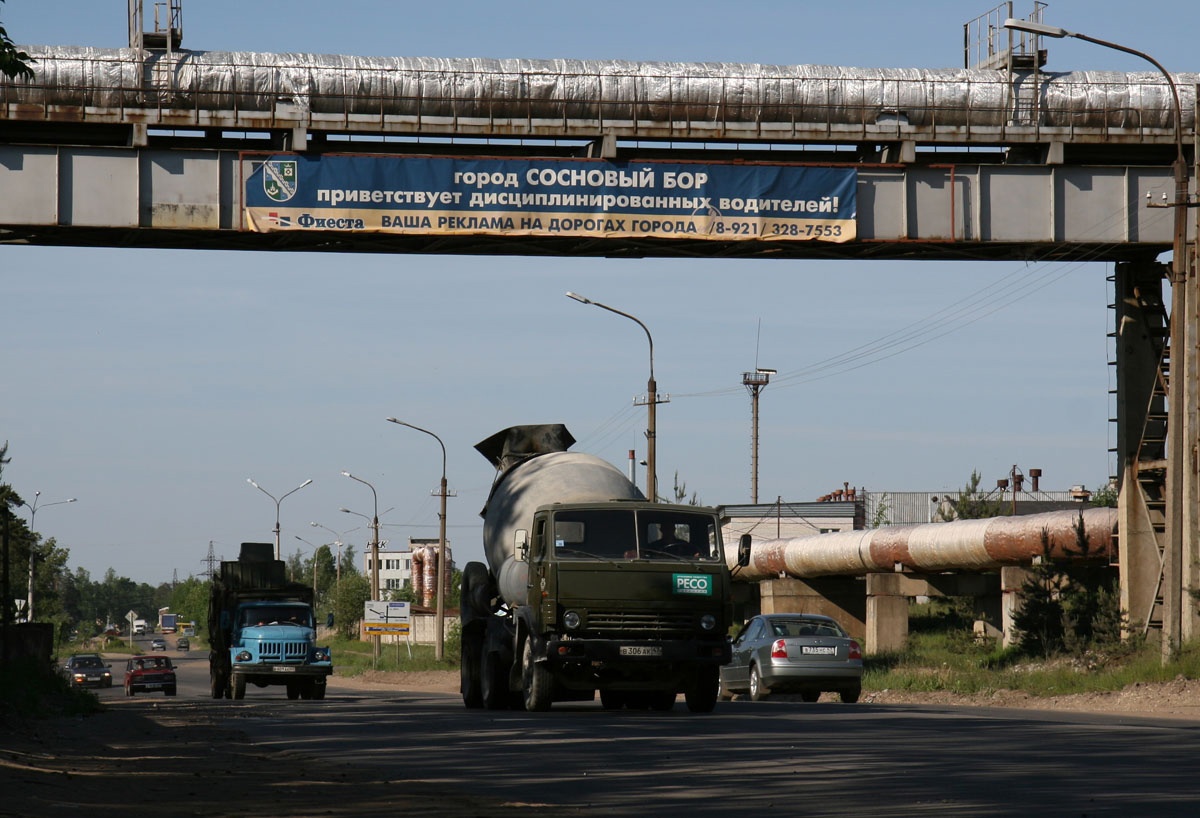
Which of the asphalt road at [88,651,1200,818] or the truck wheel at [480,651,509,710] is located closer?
the asphalt road at [88,651,1200,818]

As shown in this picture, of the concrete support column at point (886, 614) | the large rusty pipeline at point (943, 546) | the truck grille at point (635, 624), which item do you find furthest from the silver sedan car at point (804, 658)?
the concrete support column at point (886, 614)

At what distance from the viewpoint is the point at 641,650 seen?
62.5 feet

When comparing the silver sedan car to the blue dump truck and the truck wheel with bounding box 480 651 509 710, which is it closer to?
the truck wheel with bounding box 480 651 509 710

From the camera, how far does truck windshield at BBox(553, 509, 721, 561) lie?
63.3 feet

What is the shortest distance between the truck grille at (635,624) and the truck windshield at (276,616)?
1758 cm

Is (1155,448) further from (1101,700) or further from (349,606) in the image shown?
(349,606)

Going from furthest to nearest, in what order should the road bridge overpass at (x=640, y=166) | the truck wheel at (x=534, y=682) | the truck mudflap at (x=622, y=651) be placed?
→ the road bridge overpass at (x=640, y=166), the truck wheel at (x=534, y=682), the truck mudflap at (x=622, y=651)

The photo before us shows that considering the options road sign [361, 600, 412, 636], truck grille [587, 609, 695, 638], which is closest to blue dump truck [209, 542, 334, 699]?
truck grille [587, 609, 695, 638]

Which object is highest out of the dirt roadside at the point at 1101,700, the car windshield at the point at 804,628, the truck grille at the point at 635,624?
the truck grille at the point at 635,624

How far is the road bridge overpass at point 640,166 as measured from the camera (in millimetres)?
27422

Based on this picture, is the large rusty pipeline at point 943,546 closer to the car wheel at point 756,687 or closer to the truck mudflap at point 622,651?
the car wheel at point 756,687

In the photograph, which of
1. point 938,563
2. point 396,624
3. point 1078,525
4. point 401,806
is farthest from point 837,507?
point 401,806

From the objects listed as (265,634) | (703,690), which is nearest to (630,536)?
(703,690)

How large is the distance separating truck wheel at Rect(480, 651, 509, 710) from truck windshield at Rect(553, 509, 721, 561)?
11.0ft
